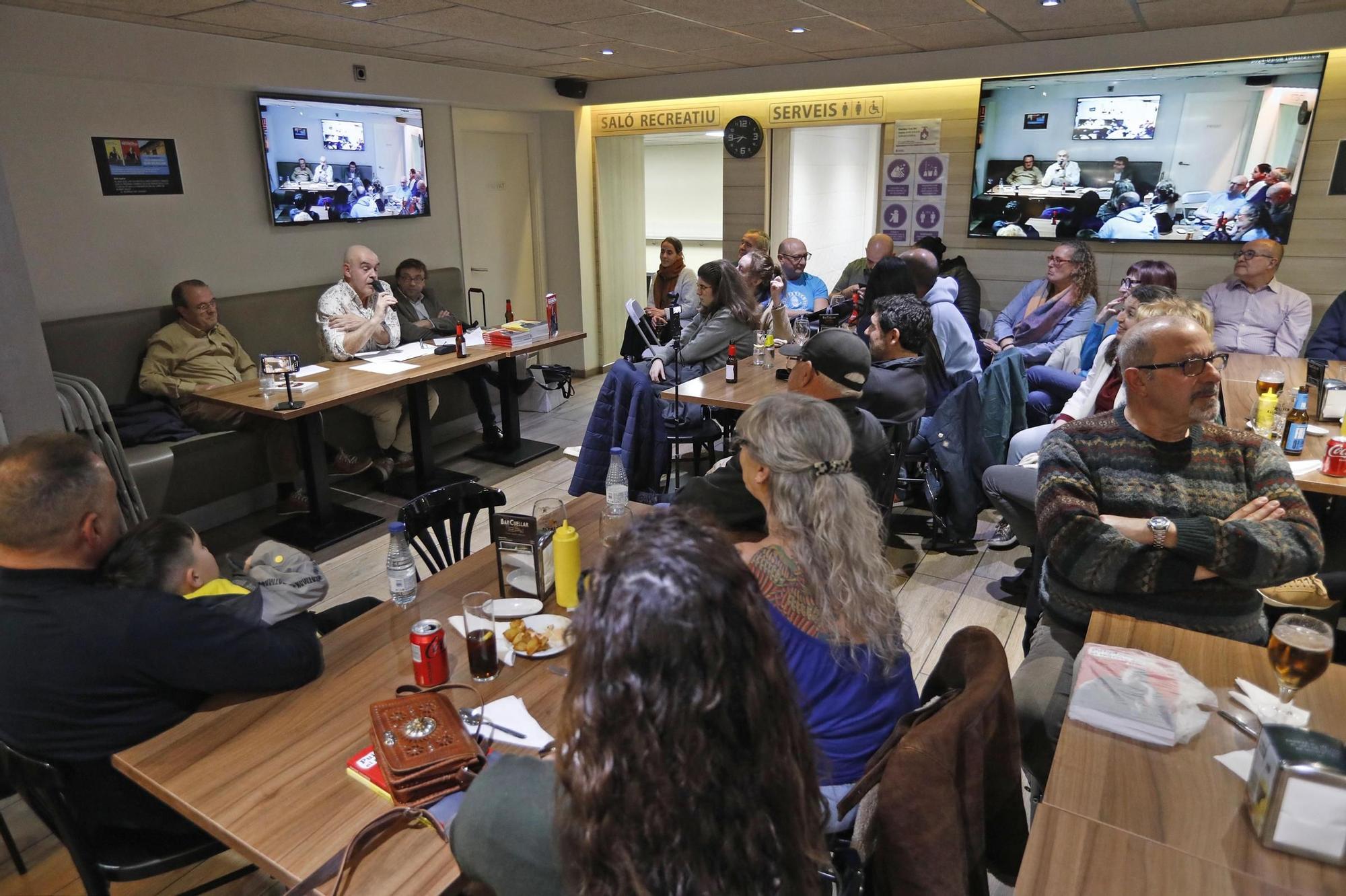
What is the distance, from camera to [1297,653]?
1501mm

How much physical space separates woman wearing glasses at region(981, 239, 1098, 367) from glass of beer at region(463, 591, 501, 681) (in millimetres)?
4382

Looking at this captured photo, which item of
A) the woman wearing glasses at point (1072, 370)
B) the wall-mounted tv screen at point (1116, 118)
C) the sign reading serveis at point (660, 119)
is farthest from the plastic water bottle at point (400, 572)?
the sign reading serveis at point (660, 119)

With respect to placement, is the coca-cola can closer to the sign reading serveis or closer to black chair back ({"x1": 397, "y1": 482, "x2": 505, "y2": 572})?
black chair back ({"x1": 397, "y1": 482, "x2": 505, "y2": 572})

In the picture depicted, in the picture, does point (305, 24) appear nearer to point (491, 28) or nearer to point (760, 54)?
point (491, 28)

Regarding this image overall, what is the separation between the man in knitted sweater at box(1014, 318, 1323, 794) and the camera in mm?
1916

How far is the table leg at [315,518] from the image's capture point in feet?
14.3

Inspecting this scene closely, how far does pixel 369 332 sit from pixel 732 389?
2.43m

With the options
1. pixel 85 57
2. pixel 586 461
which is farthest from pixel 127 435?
pixel 586 461

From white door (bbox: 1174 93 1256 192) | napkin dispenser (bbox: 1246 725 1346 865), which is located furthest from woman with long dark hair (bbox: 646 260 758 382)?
napkin dispenser (bbox: 1246 725 1346 865)

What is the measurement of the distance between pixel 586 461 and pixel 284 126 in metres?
3.40

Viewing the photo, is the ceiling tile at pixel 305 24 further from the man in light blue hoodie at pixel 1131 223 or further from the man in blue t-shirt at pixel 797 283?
the man in light blue hoodie at pixel 1131 223

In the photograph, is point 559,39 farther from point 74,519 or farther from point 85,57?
point 74,519

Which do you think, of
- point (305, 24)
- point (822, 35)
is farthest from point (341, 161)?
point (822, 35)

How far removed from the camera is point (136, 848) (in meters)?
1.74
